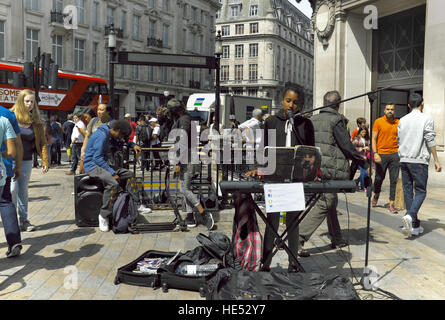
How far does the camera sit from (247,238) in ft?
13.3

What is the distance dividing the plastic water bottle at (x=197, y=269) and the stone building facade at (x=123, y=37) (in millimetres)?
30735

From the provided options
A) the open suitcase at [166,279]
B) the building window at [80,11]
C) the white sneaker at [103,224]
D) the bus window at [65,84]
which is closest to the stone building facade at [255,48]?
the building window at [80,11]

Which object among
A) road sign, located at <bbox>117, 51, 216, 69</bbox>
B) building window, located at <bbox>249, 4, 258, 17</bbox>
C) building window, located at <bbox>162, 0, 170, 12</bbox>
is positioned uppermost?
building window, located at <bbox>249, 4, 258, 17</bbox>

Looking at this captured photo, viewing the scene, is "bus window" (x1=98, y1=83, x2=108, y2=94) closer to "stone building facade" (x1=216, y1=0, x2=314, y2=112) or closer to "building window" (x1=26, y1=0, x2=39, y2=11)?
"building window" (x1=26, y1=0, x2=39, y2=11)

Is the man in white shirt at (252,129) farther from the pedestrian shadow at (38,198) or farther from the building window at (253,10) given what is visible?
the building window at (253,10)

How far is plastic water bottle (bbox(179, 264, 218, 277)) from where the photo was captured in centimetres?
407

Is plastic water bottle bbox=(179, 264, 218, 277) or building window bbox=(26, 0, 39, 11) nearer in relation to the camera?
plastic water bottle bbox=(179, 264, 218, 277)

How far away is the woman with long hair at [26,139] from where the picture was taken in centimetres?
573

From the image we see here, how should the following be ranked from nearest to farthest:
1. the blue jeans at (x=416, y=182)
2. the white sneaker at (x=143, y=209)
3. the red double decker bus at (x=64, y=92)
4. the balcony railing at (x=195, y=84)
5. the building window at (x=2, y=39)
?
the blue jeans at (x=416, y=182), the white sneaker at (x=143, y=209), the red double decker bus at (x=64, y=92), the building window at (x=2, y=39), the balcony railing at (x=195, y=84)

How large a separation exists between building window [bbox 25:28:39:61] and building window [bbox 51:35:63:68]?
5.09ft

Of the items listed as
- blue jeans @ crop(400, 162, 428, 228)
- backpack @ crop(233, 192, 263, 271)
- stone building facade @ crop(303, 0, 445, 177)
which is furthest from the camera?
stone building facade @ crop(303, 0, 445, 177)

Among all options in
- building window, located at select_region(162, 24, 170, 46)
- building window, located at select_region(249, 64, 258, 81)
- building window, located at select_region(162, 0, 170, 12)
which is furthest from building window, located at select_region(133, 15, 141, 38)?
building window, located at select_region(249, 64, 258, 81)

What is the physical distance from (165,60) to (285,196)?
15.9 feet

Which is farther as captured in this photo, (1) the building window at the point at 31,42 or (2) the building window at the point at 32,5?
(2) the building window at the point at 32,5
